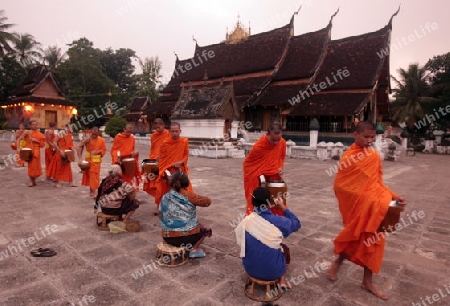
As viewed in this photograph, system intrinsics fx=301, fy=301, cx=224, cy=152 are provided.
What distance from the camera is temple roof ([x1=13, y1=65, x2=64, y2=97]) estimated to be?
109ft

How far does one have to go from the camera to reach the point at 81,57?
42.8 m

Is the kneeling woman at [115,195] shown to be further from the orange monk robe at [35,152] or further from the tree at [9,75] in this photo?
the tree at [9,75]

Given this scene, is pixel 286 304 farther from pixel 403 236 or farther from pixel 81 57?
pixel 81 57

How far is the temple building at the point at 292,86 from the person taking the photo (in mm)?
18812

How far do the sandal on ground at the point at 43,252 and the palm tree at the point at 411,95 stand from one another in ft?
126

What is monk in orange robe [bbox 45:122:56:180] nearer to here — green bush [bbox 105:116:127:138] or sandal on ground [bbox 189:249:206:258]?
sandal on ground [bbox 189:249:206:258]

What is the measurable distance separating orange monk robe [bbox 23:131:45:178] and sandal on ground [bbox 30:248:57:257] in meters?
5.28

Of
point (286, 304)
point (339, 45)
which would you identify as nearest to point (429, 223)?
point (286, 304)

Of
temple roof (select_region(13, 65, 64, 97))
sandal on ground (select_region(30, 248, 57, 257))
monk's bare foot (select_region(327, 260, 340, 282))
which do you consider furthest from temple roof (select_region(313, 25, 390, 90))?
temple roof (select_region(13, 65, 64, 97))

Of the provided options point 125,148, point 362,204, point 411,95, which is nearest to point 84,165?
point 125,148

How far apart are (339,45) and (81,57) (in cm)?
3514

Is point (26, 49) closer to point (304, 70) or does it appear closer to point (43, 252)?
point (304, 70)

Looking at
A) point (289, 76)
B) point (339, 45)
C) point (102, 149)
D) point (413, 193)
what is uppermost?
point (339, 45)

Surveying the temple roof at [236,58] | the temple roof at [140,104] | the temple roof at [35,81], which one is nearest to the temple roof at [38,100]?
the temple roof at [35,81]
